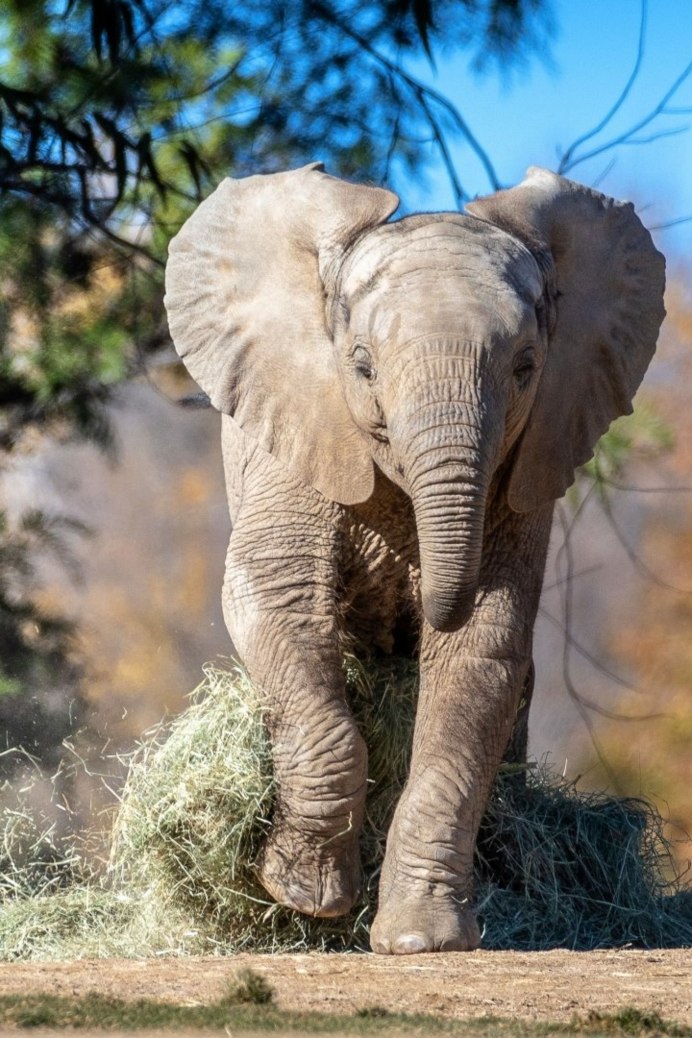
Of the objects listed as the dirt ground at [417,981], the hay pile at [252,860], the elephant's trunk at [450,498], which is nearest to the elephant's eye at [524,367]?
the elephant's trunk at [450,498]

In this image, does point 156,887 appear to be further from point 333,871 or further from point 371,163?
point 371,163

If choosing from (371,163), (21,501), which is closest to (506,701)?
(371,163)

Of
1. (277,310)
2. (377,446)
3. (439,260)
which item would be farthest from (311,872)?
(439,260)

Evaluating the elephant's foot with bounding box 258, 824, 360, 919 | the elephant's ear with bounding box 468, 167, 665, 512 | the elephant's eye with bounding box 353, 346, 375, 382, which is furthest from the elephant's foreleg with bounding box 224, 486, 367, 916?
the elephant's ear with bounding box 468, 167, 665, 512

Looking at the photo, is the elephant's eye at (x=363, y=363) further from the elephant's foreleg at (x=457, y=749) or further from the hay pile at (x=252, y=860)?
the hay pile at (x=252, y=860)

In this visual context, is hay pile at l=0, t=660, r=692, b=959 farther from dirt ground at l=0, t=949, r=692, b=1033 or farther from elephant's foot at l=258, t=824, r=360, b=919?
dirt ground at l=0, t=949, r=692, b=1033

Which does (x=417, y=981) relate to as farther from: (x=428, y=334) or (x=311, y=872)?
(x=428, y=334)

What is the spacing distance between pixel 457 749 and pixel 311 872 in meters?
0.58

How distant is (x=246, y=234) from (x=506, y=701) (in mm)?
1543

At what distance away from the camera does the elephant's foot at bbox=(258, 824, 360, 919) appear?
212 inches

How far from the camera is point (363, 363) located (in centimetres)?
504

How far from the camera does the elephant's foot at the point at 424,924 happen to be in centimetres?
498

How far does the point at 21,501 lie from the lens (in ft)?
42.3

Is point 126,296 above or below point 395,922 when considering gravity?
above
